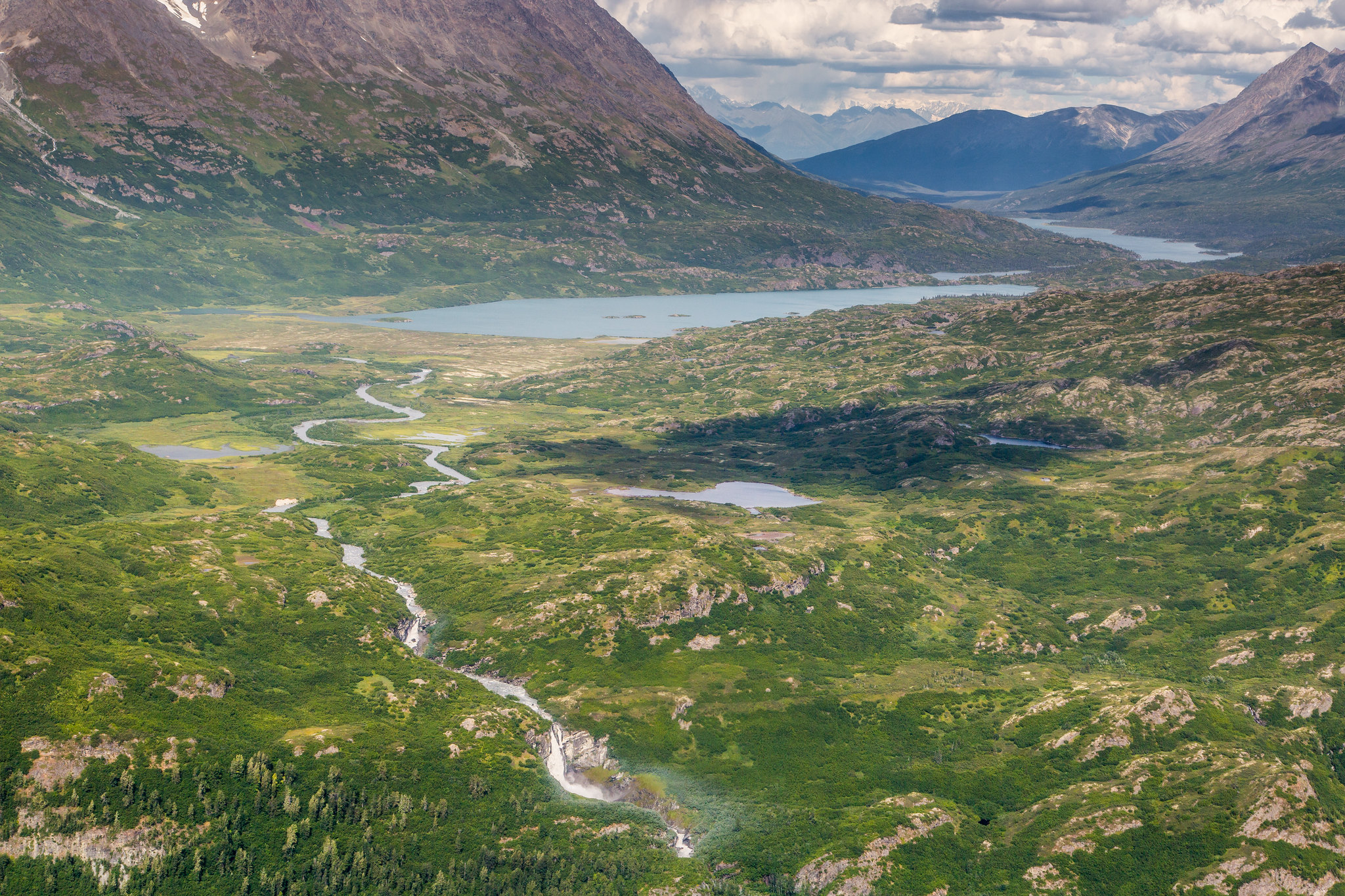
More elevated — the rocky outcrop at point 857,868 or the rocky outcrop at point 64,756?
the rocky outcrop at point 64,756

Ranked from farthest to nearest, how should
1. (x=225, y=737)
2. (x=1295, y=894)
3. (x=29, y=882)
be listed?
(x=225, y=737) < (x=1295, y=894) < (x=29, y=882)

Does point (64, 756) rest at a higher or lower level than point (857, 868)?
higher

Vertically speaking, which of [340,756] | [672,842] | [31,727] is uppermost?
[31,727]

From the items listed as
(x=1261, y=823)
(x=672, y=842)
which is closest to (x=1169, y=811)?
(x=1261, y=823)

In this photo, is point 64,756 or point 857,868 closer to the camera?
point 64,756

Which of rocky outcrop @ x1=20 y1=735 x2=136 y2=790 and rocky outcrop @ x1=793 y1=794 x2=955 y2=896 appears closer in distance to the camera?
rocky outcrop @ x1=20 y1=735 x2=136 y2=790

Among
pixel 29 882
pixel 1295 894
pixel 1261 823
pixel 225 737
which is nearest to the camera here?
pixel 29 882

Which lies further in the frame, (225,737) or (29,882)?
(225,737)

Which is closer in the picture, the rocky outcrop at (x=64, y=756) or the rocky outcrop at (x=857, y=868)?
the rocky outcrop at (x=64, y=756)

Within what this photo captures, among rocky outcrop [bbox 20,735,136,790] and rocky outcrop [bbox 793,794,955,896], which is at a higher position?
rocky outcrop [bbox 20,735,136,790]

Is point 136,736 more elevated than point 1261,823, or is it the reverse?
point 136,736

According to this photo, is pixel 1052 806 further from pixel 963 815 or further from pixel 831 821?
pixel 831 821
